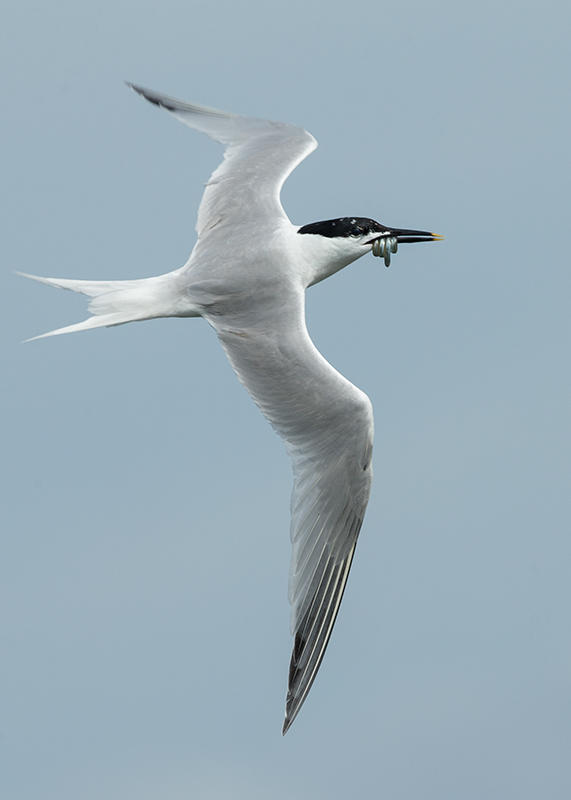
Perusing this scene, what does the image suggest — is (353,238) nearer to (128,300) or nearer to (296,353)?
(296,353)

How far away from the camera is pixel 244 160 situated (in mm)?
12508

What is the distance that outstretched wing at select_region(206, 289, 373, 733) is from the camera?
10.7 m

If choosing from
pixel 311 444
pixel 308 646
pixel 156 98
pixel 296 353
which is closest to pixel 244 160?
pixel 156 98

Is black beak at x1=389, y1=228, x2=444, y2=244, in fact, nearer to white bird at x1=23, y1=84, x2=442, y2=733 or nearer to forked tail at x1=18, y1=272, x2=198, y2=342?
white bird at x1=23, y1=84, x2=442, y2=733

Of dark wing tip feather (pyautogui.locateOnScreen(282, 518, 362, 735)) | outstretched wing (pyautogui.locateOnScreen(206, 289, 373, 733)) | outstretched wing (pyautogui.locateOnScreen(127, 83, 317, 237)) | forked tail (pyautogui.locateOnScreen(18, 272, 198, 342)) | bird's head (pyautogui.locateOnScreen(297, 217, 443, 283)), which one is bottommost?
dark wing tip feather (pyautogui.locateOnScreen(282, 518, 362, 735))

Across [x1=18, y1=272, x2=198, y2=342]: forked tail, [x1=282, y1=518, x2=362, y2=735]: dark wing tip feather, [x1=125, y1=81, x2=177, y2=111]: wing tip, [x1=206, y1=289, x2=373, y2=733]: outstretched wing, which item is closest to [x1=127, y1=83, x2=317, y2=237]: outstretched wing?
[x1=125, y1=81, x2=177, y2=111]: wing tip

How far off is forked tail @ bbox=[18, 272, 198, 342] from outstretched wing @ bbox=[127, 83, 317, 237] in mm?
749

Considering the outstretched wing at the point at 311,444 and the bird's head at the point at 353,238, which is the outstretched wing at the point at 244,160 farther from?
the outstretched wing at the point at 311,444

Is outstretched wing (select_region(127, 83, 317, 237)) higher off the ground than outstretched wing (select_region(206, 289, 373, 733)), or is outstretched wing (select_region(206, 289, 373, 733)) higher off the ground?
outstretched wing (select_region(127, 83, 317, 237))

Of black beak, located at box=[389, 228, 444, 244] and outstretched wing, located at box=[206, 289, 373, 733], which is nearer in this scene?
outstretched wing, located at box=[206, 289, 373, 733]

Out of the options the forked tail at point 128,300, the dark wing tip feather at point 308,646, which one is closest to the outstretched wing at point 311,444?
the dark wing tip feather at point 308,646

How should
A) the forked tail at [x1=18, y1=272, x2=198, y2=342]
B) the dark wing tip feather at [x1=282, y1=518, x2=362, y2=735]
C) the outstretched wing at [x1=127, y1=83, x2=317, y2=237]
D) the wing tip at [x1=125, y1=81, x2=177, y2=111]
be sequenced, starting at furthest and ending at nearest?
the wing tip at [x1=125, y1=81, x2=177, y2=111] → the outstretched wing at [x1=127, y1=83, x2=317, y2=237] → the forked tail at [x1=18, y1=272, x2=198, y2=342] → the dark wing tip feather at [x1=282, y1=518, x2=362, y2=735]

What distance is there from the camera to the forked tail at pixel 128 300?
443 inches

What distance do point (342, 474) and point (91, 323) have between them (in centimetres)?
207
